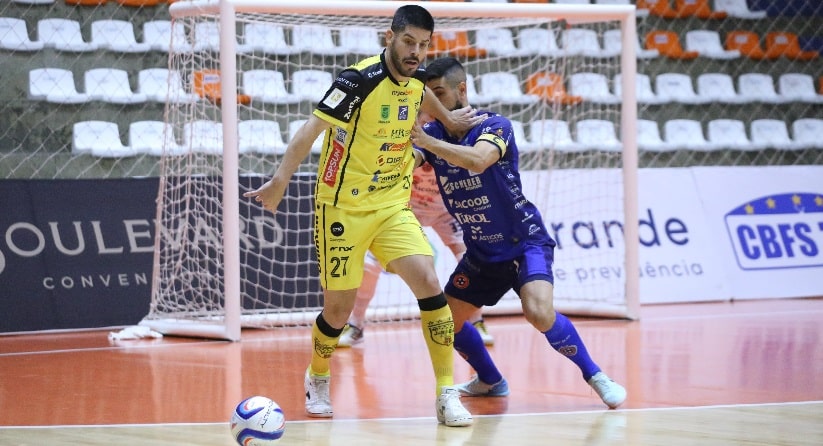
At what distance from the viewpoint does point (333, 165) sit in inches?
217

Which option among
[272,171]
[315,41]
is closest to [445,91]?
[272,171]

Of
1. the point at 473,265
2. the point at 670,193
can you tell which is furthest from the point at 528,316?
the point at 670,193

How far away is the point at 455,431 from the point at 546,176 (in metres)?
6.20

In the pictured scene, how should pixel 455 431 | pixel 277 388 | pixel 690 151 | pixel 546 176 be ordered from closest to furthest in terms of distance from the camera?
pixel 455 431 → pixel 277 388 → pixel 546 176 → pixel 690 151

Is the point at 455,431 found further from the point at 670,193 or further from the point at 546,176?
the point at 670,193

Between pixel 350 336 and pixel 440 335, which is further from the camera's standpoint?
pixel 350 336

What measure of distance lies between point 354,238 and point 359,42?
21.8 feet

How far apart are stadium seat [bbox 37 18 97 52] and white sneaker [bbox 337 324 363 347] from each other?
15.2 ft

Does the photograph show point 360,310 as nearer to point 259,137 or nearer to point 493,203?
point 259,137

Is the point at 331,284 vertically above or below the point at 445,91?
below

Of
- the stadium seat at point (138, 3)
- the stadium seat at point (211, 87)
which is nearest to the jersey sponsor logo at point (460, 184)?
the stadium seat at point (211, 87)

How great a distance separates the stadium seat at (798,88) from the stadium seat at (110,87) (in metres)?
8.11

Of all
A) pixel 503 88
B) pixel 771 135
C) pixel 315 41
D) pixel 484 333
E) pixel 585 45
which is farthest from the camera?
pixel 771 135

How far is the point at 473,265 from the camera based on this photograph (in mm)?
5965
